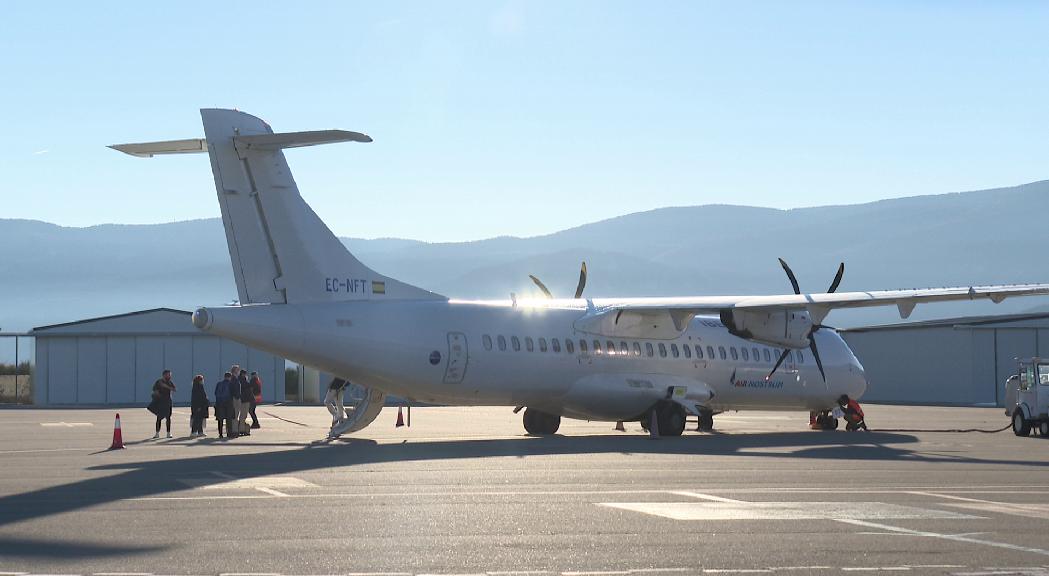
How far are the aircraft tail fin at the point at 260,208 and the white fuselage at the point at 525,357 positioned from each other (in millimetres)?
607

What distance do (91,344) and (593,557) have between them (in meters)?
55.8

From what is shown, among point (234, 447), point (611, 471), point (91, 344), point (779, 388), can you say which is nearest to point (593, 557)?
point (611, 471)

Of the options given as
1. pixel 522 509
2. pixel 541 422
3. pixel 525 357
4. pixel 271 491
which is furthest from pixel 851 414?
pixel 522 509

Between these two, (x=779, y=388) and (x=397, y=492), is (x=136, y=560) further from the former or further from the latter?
(x=779, y=388)

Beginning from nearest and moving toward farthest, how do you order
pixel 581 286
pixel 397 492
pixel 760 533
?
pixel 760 533 → pixel 397 492 → pixel 581 286

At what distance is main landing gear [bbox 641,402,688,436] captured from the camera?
3105 centimetres

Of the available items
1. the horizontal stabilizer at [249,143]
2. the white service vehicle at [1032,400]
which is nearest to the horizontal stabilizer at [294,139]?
the horizontal stabilizer at [249,143]

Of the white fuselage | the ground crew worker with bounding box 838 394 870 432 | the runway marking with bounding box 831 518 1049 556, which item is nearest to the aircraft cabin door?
the white fuselage

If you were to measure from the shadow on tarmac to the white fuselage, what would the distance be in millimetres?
1051

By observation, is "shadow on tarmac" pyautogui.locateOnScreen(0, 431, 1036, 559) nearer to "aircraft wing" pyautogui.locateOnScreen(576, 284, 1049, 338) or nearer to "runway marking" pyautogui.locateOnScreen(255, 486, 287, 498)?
"runway marking" pyautogui.locateOnScreen(255, 486, 287, 498)

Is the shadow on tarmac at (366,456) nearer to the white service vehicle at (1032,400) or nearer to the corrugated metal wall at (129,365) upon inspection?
the white service vehicle at (1032,400)

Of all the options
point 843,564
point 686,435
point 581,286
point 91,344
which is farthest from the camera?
point 91,344

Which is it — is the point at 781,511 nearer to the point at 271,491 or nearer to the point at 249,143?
the point at 271,491

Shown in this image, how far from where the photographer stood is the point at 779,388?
34.5 metres
